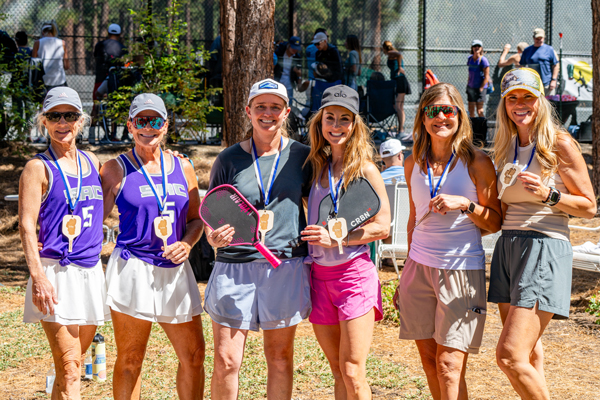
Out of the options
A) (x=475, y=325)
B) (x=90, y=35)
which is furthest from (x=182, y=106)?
A: (x=475, y=325)

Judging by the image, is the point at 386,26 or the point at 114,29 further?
the point at 386,26

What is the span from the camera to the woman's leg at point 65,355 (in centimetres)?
310

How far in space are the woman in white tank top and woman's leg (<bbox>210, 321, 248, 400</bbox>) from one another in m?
0.89

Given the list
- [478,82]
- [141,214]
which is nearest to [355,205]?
[141,214]

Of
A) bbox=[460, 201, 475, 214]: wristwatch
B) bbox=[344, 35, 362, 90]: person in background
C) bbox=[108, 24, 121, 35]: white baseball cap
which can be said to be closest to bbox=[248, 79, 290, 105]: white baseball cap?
bbox=[460, 201, 475, 214]: wristwatch

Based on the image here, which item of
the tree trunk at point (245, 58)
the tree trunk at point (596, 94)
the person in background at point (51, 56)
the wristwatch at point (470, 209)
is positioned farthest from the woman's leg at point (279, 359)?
the person in background at point (51, 56)

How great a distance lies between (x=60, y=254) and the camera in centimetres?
313

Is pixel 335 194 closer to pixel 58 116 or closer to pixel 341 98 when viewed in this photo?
pixel 341 98

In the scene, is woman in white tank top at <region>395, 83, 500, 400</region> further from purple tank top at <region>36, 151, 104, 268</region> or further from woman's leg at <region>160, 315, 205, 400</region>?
purple tank top at <region>36, 151, 104, 268</region>

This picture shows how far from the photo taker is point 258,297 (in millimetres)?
3066

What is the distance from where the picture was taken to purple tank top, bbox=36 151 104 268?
123 inches

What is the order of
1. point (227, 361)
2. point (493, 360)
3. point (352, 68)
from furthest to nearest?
point (352, 68) < point (493, 360) < point (227, 361)

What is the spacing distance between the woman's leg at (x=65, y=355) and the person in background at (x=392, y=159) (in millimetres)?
4637

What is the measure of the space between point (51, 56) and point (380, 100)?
6248mm
